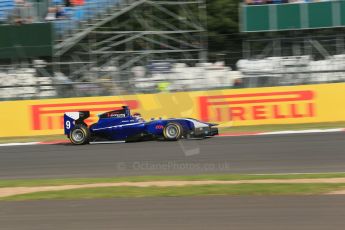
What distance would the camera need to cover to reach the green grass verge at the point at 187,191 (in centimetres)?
774

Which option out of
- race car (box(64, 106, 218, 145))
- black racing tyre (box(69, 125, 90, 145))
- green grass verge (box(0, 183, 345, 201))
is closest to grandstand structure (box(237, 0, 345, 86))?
race car (box(64, 106, 218, 145))

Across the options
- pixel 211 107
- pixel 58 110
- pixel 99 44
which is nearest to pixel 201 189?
pixel 211 107

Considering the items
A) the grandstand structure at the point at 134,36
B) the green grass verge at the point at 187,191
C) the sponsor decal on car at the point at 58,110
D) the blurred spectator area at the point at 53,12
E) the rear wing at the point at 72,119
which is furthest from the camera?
the grandstand structure at the point at 134,36

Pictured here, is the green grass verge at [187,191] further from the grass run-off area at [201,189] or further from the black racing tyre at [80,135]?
the black racing tyre at [80,135]

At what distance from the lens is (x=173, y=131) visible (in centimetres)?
1515

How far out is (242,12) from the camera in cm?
2362

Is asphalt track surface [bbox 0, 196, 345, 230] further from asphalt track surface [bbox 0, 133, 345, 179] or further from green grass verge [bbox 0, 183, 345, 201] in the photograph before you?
asphalt track surface [bbox 0, 133, 345, 179]

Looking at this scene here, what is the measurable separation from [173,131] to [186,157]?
299 cm

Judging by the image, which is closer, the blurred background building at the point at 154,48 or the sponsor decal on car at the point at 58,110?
the sponsor decal on car at the point at 58,110

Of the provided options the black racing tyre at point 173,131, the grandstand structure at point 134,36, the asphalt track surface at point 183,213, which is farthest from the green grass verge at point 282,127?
the asphalt track surface at point 183,213

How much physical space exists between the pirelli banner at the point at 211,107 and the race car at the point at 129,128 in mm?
2967

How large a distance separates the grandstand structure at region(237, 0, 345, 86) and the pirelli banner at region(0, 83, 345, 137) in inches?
38.0

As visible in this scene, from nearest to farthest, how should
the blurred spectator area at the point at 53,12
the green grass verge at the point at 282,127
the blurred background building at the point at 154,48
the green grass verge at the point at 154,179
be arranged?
the green grass verge at the point at 154,179, the green grass verge at the point at 282,127, the blurred background building at the point at 154,48, the blurred spectator area at the point at 53,12

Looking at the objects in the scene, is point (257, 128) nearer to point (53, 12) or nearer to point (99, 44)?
point (99, 44)
